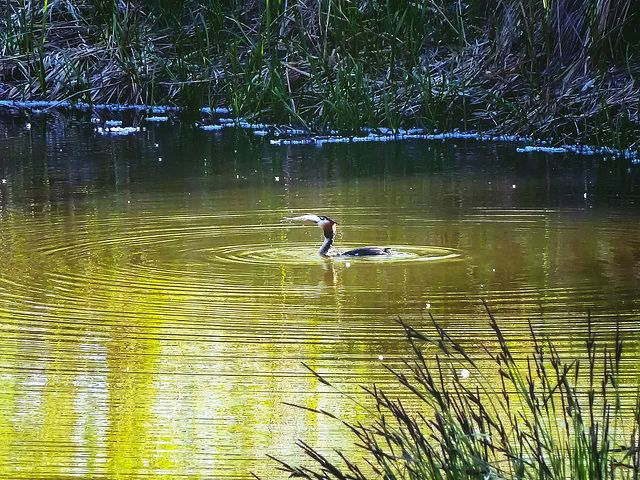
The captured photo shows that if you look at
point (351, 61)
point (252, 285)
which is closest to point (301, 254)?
point (252, 285)

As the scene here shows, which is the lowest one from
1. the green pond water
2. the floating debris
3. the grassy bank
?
the green pond water

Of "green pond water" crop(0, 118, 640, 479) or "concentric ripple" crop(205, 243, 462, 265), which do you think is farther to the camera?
"concentric ripple" crop(205, 243, 462, 265)

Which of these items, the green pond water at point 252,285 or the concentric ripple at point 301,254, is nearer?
the green pond water at point 252,285

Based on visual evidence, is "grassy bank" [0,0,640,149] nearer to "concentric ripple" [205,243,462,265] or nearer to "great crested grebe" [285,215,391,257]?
"concentric ripple" [205,243,462,265]

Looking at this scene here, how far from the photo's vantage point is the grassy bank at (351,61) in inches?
486

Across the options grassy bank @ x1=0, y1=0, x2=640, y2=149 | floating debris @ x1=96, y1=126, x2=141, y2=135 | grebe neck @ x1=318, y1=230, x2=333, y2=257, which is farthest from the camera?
floating debris @ x1=96, y1=126, x2=141, y2=135

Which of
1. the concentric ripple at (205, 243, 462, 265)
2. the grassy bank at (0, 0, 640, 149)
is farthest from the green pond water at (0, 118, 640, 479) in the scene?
the grassy bank at (0, 0, 640, 149)

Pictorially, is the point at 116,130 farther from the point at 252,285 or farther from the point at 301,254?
the point at 252,285

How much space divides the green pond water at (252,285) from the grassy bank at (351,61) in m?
1.38

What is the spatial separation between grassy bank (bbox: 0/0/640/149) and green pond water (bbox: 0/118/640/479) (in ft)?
4.54

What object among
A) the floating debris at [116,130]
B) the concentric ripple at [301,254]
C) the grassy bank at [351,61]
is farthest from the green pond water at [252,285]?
the floating debris at [116,130]

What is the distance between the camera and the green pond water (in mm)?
3963

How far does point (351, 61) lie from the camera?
1316 cm

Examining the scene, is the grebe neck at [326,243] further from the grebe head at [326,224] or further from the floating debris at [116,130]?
the floating debris at [116,130]
